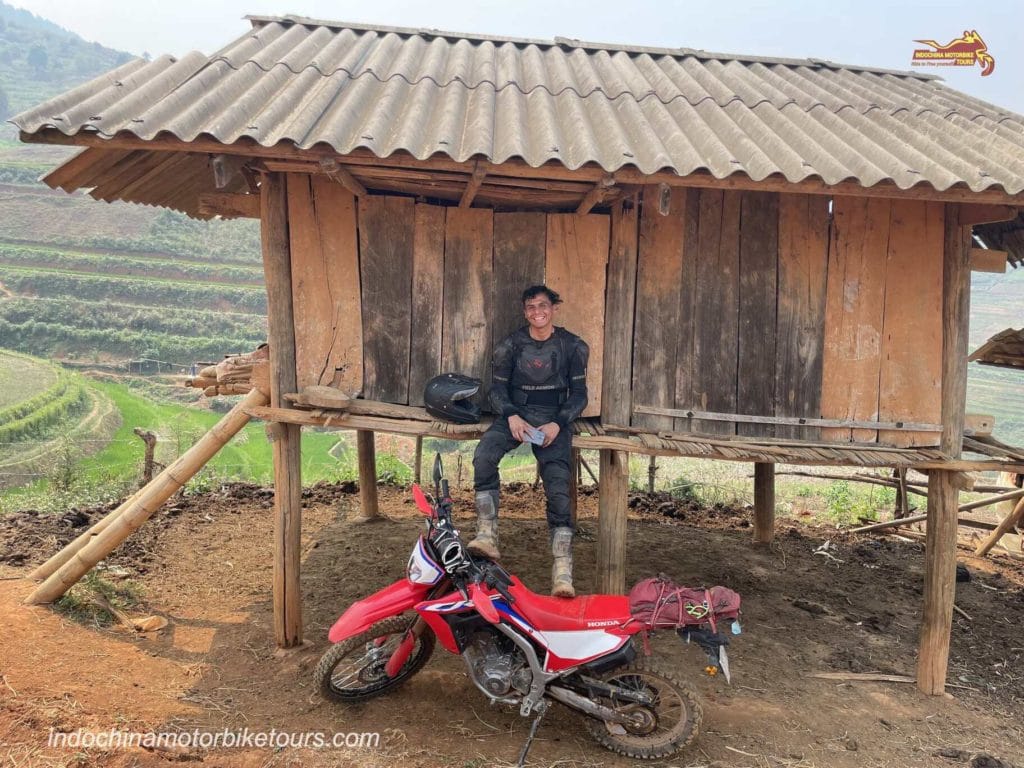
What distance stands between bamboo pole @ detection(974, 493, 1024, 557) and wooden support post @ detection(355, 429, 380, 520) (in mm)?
7124

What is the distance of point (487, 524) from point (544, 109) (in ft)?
8.81

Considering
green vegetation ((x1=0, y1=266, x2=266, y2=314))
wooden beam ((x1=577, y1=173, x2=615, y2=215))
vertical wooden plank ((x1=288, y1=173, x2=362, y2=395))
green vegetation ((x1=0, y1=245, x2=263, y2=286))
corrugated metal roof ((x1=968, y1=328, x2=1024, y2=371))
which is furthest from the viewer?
green vegetation ((x1=0, y1=245, x2=263, y2=286))

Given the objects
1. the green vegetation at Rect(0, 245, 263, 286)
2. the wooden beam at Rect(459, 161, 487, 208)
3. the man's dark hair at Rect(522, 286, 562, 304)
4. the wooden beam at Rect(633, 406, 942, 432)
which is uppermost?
the green vegetation at Rect(0, 245, 263, 286)

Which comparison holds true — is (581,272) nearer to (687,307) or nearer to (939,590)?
(687,307)

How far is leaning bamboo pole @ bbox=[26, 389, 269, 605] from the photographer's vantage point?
16.3 feet

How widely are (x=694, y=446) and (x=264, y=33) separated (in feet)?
15.1

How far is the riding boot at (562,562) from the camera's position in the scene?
4.02 meters

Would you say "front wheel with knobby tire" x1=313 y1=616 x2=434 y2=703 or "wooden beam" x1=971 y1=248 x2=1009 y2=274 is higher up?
"wooden beam" x1=971 y1=248 x2=1009 y2=274

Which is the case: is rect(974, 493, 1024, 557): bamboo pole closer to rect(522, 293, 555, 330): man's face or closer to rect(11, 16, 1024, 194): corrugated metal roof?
rect(11, 16, 1024, 194): corrugated metal roof

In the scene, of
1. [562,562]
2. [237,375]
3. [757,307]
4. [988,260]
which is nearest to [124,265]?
[237,375]

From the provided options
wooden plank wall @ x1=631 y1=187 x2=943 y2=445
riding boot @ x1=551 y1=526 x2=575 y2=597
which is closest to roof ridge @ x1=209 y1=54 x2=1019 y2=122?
wooden plank wall @ x1=631 y1=187 x2=943 y2=445

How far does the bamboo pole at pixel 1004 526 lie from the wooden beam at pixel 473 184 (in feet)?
22.4

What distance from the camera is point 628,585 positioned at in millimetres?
6660

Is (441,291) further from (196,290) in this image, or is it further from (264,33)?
(196,290)
